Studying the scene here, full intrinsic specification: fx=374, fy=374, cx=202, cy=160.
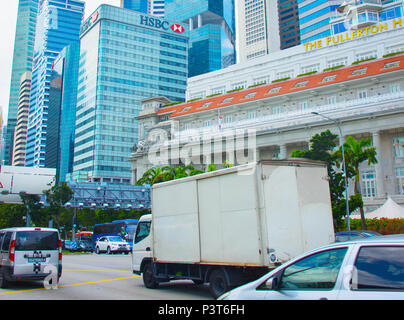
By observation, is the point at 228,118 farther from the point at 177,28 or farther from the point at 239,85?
the point at 177,28

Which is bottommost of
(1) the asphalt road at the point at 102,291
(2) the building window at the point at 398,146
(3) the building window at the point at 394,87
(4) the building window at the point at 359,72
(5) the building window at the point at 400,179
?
(1) the asphalt road at the point at 102,291

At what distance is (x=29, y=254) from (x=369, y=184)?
152ft

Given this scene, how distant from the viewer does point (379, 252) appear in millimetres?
4691

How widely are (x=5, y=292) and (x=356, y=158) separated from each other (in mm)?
35173

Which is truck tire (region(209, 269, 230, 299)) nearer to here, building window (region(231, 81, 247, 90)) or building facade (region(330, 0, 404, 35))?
building window (region(231, 81, 247, 90))

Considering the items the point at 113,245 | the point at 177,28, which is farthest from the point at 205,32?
the point at 113,245

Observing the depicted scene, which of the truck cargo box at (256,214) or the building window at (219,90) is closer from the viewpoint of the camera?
the truck cargo box at (256,214)

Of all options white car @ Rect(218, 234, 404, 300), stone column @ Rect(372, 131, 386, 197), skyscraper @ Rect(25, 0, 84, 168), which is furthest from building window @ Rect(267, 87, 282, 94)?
skyscraper @ Rect(25, 0, 84, 168)

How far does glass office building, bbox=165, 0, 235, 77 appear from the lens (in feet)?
577

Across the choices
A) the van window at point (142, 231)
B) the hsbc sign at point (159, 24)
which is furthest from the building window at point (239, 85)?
the hsbc sign at point (159, 24)

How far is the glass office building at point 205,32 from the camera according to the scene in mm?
175875

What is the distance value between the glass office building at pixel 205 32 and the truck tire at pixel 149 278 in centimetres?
16656

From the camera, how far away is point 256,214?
389 inches

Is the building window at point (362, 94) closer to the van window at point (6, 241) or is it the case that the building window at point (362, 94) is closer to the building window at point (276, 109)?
the building window at point (276, 109)
